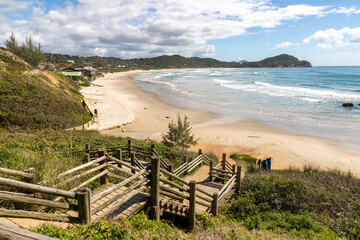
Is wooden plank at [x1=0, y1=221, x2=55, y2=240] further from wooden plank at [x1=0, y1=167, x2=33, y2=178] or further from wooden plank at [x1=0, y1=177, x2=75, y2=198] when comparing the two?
wooden plank at [x1=0, y1=167, x2=33, y2=178]

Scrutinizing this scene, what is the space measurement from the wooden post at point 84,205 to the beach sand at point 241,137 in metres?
13.3

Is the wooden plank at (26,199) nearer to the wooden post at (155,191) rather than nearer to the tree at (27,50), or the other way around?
the wooden post at (155,191)

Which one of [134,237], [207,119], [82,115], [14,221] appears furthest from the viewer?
[207,119]

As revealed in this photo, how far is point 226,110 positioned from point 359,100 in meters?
25.6

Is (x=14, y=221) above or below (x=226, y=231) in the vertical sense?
above

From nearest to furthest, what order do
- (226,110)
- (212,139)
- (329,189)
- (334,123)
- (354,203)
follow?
(354,203) < (329,189) < (212,139) < (334,123) < (226,110)

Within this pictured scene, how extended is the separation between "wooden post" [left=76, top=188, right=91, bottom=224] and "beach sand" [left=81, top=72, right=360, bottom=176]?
525 inches

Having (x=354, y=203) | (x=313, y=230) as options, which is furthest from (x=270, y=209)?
(x=354, y=203)

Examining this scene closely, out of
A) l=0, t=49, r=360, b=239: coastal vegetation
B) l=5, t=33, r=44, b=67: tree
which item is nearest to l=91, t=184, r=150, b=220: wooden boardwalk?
l=0, t=49, r=360, b=239: coastal vegetation

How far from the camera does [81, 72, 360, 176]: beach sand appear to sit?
16578 mm

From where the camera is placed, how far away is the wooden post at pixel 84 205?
402cm

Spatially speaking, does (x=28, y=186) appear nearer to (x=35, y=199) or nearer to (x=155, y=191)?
(x=35, y=199)

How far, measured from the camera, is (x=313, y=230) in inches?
243

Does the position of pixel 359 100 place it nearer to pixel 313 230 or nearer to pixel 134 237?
pixel 313 230
